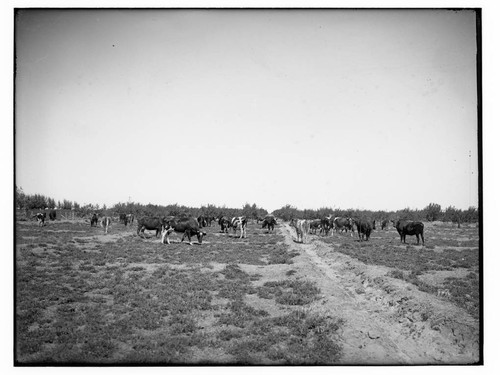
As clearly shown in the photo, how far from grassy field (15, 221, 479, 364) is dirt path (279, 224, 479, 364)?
0.49m

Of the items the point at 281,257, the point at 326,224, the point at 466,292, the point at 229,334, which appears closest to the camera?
the point at 229,334

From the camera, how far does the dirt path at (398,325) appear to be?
800 centimetres

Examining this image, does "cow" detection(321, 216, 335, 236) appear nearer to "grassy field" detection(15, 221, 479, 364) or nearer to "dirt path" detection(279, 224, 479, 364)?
"grassy field" detection(15, 221, 479, 364)

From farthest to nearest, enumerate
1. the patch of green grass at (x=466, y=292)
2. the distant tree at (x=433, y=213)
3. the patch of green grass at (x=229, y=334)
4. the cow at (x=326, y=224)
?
the distant tree at (x=433, y=213)
the cow at (x=326, y=224)
the patch of green grass at (x=466, y=292)
the patch of green grass at (x=229, y=334)

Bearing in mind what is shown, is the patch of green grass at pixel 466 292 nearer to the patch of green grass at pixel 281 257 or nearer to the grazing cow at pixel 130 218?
the patch of green grass at pixel 281 257

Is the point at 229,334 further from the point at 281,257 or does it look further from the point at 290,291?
the point at 281,257

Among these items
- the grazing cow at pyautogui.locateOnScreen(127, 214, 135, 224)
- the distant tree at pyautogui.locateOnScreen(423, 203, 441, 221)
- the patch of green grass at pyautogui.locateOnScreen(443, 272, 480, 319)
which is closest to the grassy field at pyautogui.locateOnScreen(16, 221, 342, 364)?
the patch of green grass at pyautogui.locateOnScreen(443, 272, 480, 319)

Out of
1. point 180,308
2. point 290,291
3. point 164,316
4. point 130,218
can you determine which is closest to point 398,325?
point 290,291

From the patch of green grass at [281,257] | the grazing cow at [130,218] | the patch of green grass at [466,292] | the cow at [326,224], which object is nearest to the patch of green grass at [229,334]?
the patch of green grass at [466,292]

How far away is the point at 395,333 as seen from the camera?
8.77 m

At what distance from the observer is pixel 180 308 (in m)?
9.69

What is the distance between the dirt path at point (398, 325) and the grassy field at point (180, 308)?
0.49 metres

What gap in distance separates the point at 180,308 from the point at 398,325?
6.52 m

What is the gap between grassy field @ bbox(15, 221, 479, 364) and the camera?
301 inches
